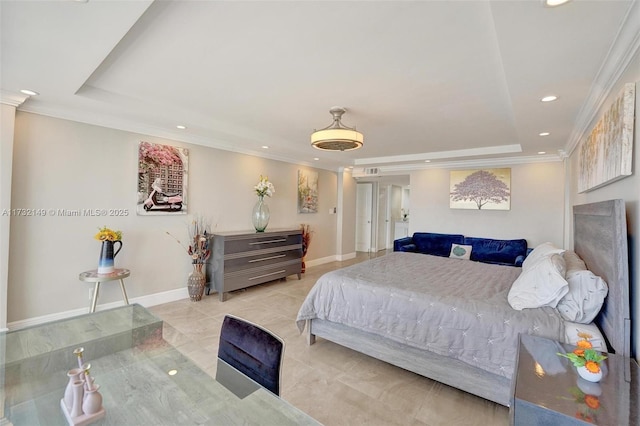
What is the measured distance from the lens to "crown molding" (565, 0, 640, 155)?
1.43 m

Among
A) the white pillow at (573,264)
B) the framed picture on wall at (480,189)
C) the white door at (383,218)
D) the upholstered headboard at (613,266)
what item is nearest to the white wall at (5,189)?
the upholstered headboard at (613,266)

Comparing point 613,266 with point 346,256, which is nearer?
point 613,266

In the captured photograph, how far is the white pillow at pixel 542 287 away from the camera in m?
1.98

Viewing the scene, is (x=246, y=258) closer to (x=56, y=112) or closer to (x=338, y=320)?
(x=338, y=320)

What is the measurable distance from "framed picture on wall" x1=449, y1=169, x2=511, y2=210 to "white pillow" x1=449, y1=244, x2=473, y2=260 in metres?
0.86

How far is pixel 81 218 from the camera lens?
329 centimetres

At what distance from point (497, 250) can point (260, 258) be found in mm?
4154

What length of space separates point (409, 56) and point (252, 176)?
3621mm

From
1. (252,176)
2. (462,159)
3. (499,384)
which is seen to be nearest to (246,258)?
(252,176)

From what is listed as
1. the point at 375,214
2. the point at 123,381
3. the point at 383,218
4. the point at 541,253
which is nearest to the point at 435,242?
the point at 375,214

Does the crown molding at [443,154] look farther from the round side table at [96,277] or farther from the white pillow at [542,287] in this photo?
the round side table at [96,277]

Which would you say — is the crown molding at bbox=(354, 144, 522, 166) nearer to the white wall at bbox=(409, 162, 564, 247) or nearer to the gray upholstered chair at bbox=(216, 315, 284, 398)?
the white wall at bbox=(409, 162, 564, 247)

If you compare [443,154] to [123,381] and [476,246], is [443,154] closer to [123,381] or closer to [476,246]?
[476,246]

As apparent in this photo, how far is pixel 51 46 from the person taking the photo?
183 cm
